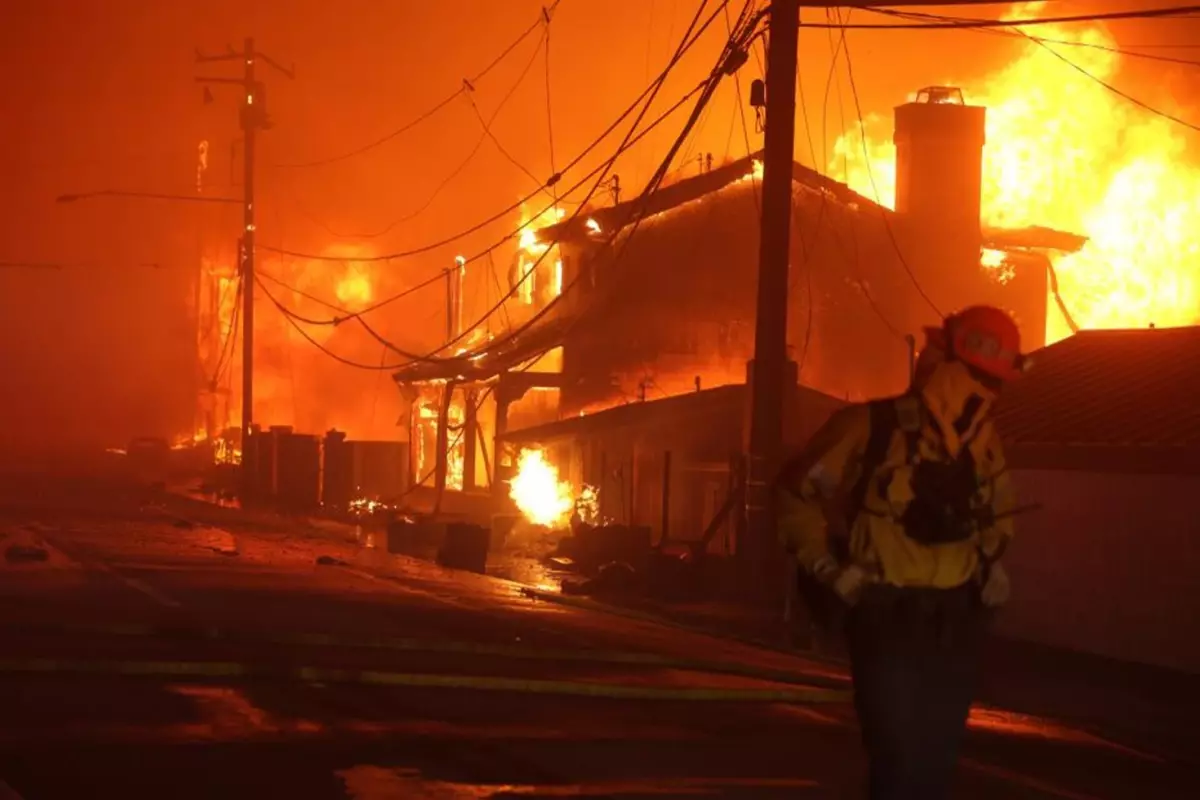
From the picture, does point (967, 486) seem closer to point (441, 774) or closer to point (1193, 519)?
point (441, 774)

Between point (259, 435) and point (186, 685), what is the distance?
41247mm

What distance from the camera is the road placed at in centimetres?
867

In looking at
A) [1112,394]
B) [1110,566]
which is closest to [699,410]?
[1112,394]

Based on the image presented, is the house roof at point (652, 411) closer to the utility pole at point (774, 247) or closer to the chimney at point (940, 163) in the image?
the utility pole at point (774, 247)

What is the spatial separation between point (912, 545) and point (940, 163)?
4312 centimetres

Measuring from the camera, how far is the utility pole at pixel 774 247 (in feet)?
66.3

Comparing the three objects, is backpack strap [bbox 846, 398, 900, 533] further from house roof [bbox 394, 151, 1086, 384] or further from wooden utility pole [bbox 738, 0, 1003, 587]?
house roof [bbox 394, 151, 1086, 384]

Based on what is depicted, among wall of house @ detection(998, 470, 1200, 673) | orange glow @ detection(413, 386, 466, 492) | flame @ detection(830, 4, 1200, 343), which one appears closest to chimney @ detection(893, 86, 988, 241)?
flame @ detection(830, 4, 1200, 343)

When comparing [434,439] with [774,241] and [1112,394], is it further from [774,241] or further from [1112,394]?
[1112,394]

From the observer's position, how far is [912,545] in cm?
560

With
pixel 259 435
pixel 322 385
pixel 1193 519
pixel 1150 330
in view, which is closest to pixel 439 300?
pixel 322 385

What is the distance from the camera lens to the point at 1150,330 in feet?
78.8

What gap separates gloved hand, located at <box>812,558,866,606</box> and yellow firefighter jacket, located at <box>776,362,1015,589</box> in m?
0.03

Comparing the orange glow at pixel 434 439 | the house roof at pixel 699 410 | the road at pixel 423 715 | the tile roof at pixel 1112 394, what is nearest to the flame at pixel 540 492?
the house roof at pixel 699 410
